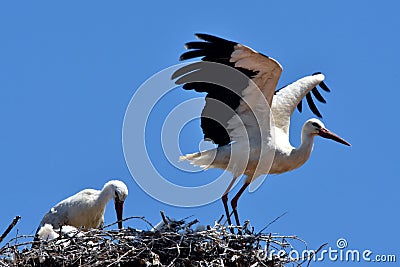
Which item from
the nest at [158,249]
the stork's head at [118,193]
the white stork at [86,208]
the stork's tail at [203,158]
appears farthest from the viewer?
the stork's tail at [203,158]

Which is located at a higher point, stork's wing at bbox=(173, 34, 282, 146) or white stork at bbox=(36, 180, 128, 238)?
stork's wing at bbox=(173, 34, 282, 146)

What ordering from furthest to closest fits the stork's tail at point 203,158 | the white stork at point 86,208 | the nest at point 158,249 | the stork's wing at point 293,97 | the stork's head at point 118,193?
the stork's wing at point 293,97
the stork's tail at point 203,158
the stork's head at point 118,193
the white stork at point 86,208
the nest at point 158,249

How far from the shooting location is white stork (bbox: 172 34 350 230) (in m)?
11.8

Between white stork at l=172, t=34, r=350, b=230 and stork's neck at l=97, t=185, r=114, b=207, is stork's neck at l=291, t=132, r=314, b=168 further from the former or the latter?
stork's neck at l=97, t=185, r=114, b=207

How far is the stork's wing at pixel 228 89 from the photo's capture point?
1173 cm

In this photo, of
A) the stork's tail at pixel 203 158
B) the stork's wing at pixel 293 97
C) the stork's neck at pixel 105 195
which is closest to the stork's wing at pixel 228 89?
the stork's tail at pixel 203 158

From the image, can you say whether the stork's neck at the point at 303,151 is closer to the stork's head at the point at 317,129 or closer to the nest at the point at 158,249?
the stork's head at the point at 317,129

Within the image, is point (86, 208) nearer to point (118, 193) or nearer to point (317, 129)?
point (118, 193)

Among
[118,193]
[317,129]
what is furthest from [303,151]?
[118,193]

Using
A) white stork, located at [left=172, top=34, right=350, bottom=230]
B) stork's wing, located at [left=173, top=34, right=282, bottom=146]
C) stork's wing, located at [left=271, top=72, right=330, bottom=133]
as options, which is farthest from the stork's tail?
stork's wing, located at [left=271, top=72, right=330, bottom=133]

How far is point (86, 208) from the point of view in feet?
40.0

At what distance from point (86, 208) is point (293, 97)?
2495 mm

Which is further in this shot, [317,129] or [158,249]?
[317,129]

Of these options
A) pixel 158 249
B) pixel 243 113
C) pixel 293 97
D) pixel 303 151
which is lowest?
pixel 158 249
